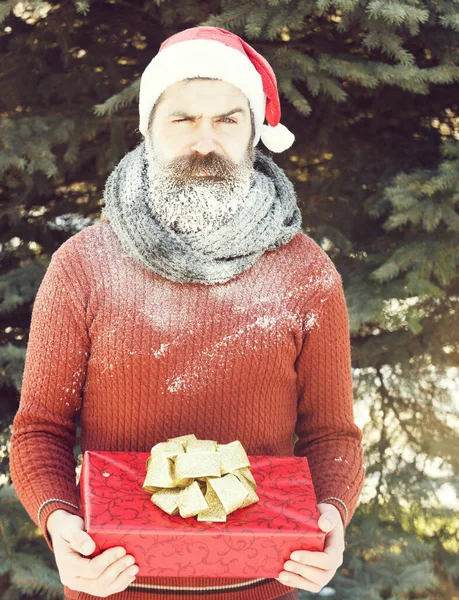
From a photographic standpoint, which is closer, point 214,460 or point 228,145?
point 214,460

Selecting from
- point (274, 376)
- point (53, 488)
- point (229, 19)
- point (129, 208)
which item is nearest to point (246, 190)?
point (129, 208)

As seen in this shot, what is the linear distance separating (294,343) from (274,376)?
8 cm

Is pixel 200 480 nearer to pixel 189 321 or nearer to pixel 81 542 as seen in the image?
pixel 81 542

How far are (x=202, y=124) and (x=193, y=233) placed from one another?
0.22 meters

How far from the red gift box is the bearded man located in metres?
0.14

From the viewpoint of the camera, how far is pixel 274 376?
1.37 meters

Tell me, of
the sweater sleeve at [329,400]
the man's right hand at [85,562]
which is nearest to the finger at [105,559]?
the man's right hand at [85,562]

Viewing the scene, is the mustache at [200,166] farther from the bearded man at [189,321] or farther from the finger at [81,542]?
the finger at [81,542]

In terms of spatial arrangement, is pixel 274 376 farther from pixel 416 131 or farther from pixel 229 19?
pixel 416 131

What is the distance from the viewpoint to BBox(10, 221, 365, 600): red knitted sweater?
50.9 inches

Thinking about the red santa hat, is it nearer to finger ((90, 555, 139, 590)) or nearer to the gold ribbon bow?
the gold ribbon bow

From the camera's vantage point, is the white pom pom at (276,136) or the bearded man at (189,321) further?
the white pom pom at (276,136)

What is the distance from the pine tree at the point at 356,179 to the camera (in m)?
2.12

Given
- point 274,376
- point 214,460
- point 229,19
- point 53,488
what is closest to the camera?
point 214,460
